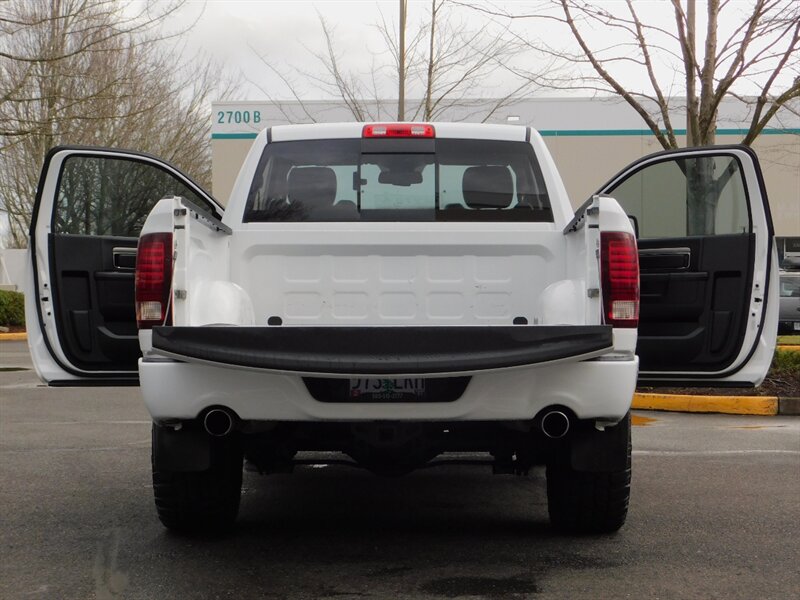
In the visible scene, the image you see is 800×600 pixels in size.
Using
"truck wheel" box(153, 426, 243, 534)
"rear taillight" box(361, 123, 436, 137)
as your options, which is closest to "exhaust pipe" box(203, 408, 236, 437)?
"truck wheel" box(153, 426, 243, 534)

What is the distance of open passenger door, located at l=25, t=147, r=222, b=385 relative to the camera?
4910 millimetres

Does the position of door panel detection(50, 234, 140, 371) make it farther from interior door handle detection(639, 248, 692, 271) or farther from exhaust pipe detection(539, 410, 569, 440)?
interior door handle detection(639, 248, 692, 271)

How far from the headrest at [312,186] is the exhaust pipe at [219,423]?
1456 mm

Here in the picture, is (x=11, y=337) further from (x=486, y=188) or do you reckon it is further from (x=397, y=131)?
(x=486, y=188)

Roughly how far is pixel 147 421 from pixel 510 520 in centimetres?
490

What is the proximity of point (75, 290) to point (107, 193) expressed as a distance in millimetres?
701

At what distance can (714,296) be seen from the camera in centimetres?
486

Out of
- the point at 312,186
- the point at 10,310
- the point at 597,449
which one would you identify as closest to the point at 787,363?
the point at 312,186

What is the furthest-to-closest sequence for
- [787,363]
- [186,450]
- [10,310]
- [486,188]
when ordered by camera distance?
[10,310], [787,363], [486,188], [186,450]

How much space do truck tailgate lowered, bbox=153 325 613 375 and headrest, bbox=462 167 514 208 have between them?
1.60m

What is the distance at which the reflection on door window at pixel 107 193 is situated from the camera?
206 inches

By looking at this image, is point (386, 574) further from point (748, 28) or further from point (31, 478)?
point (748, 28)

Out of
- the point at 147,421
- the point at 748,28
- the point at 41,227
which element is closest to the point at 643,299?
the point at 41,227

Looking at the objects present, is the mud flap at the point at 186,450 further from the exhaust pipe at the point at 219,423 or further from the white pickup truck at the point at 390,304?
the exhaust pipe at the point at 219,423
